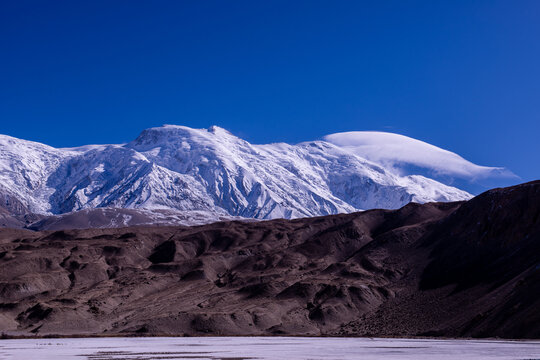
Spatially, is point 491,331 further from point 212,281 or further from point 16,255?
point 16,255

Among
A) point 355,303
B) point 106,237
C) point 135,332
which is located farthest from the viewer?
point 106,237

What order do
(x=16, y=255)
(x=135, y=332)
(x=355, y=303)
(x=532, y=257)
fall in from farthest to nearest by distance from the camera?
(x=16, y=255), (x=355, y=303), (x=135, y=332), (x=532, y=257)

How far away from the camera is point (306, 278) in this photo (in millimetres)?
138125

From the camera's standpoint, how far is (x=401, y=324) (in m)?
103

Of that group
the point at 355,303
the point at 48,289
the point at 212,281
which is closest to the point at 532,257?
the point at 355,303

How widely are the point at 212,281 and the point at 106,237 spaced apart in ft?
169

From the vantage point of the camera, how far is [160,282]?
151375 mm

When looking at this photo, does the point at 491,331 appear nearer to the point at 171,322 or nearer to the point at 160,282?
the point at 171,322

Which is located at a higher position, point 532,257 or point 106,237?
point 106,237

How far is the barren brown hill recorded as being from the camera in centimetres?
10262

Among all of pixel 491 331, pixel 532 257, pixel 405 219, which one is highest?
pixel 405 219

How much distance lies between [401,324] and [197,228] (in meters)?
104

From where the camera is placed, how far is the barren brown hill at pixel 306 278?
102625mm

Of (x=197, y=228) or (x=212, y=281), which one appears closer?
(x=212, y=281)
